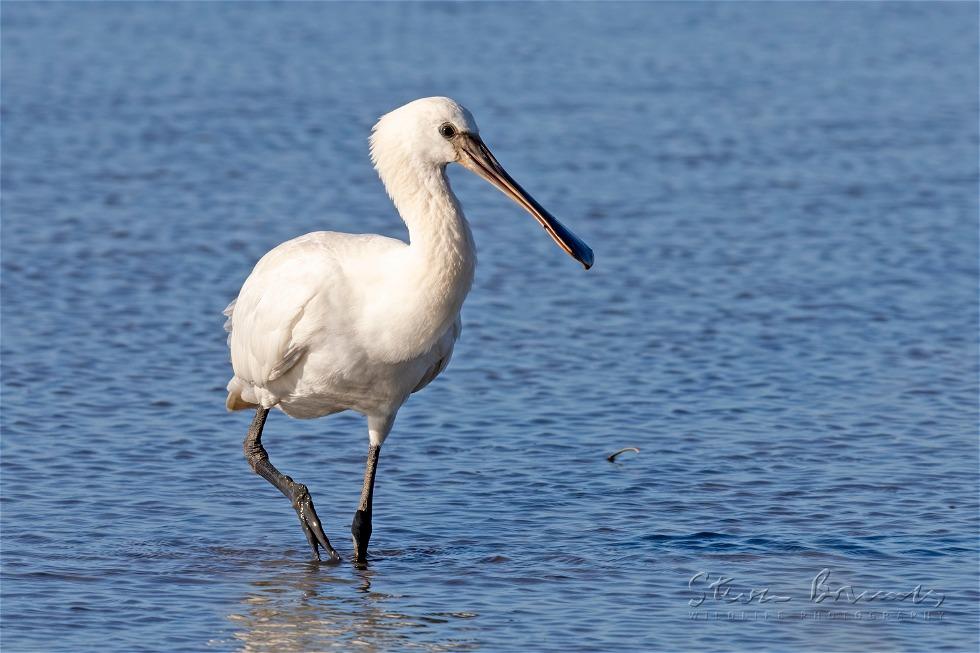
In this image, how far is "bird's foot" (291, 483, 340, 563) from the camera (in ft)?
26.7

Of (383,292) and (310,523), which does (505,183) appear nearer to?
(383,292)

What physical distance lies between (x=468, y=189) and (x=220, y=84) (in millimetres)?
7312

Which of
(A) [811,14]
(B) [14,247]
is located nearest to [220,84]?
(B) [14,247]

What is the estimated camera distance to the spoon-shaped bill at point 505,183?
24.7 feet

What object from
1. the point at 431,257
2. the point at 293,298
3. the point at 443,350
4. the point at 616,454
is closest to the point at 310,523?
the point at 443,350

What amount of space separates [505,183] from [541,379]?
12.3 ft

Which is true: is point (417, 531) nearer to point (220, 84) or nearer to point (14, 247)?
point (14, 247)

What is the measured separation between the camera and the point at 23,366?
1124 cm

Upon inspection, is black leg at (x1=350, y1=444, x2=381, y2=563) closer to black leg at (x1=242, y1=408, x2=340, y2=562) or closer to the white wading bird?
the white wading bird

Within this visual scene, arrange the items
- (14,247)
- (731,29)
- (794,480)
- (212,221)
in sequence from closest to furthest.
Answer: (794,480) → (14,247) → (212,221) → (731,29)

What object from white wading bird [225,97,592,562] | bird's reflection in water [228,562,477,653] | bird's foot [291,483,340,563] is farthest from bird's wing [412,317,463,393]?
bird's reflection in water [228,562,477,653]

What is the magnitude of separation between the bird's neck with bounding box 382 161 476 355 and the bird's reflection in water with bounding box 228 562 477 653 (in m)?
1.15

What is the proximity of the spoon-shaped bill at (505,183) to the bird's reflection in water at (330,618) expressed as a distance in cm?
167

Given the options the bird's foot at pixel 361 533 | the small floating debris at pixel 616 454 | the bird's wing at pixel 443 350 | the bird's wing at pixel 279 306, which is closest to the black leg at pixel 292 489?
the bird's foot at pixel 361 533
